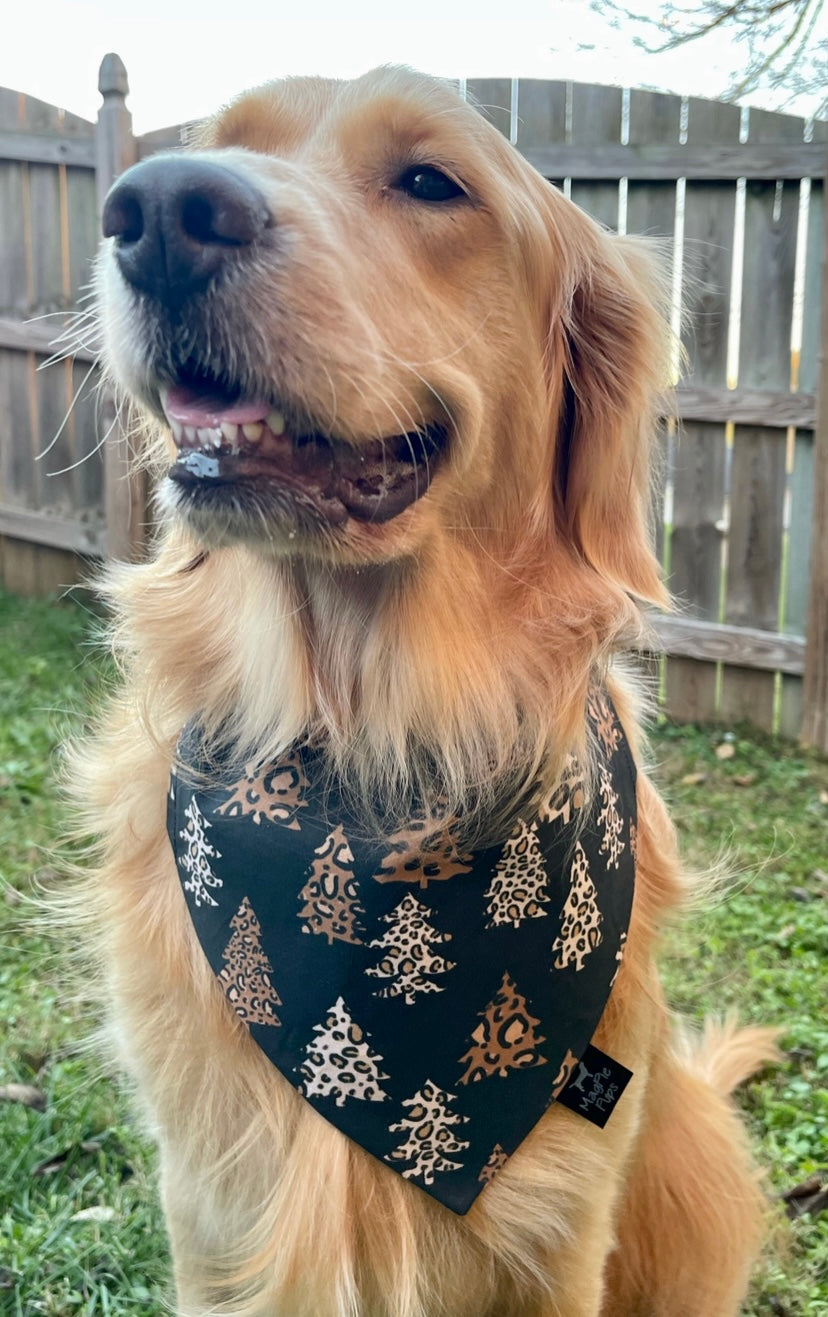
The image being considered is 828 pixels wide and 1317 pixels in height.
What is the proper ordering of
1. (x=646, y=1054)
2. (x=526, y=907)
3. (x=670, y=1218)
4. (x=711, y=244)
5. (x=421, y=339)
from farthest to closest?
1. (x=711, y=244)
2. (x=670, y=1218)
3. (x=646, y=1054)
4. (x=526, y=907)
5. (x=421, y=339)

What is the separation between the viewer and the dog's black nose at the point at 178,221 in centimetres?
119

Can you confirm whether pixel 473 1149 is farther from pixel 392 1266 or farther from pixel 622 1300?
pixel 622 1300

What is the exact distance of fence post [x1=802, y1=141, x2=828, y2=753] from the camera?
4.41 m

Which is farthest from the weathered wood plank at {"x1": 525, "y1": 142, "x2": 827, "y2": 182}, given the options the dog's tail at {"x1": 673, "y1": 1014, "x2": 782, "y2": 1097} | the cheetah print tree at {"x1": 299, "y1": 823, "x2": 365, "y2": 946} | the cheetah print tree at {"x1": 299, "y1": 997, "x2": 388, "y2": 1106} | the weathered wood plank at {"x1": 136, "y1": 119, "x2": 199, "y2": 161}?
the cheetah print tree at {"x1": 299, "y1": 997, "x2": 388, "y2": 1106}

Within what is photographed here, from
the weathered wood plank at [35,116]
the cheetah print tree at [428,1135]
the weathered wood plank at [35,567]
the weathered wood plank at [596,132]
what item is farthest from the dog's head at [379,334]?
the weathered wood plank at [35,567]

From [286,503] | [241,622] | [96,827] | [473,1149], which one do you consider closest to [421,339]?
[286,503]

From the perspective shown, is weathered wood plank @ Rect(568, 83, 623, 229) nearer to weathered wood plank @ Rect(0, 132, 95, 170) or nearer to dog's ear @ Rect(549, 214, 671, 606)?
weathered wood plank @ Rect(0, 132, 95, 170)

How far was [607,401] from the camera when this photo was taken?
1845 mm

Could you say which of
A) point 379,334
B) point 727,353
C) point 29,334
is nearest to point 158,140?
point 29,334

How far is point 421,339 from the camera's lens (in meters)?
1.49

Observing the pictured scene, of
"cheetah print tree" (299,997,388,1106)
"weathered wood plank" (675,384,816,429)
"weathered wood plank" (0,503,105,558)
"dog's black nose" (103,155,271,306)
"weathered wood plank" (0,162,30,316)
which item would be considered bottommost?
"cheetah print tree" (299,997,388,1106)

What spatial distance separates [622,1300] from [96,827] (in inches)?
54.7

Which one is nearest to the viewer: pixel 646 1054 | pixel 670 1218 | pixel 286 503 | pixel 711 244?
pixel 286 503

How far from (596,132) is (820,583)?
216 centimetres
